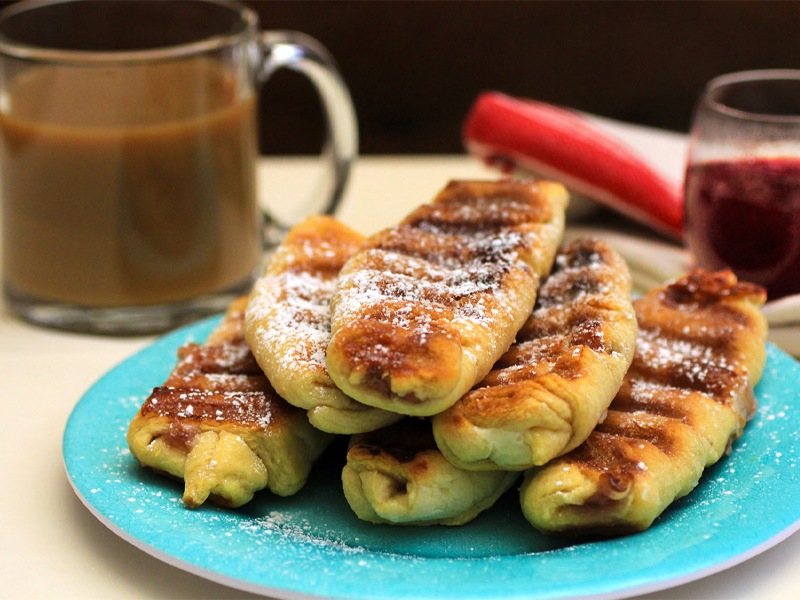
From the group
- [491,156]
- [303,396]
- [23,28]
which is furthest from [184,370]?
[491,156]

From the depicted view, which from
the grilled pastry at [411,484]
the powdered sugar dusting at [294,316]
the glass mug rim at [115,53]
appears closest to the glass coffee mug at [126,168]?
the glass mug rim at [115,53]

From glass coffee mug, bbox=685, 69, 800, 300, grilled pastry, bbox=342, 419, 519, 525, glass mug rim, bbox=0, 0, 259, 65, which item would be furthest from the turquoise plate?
glass mug rim, bbox=0, 0, 259, 65

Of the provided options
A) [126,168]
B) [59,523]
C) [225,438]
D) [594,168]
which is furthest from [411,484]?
[594,168]

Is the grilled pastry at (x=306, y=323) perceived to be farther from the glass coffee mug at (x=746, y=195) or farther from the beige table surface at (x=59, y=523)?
the glass coffee mug at (x=746, y=195)

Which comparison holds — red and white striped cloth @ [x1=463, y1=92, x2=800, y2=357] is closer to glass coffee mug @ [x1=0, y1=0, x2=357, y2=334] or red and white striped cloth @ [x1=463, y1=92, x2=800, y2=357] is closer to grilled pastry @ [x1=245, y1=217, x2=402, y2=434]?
glass coffee mug @ [x1=0, y1=0, x2=357, y2=334]

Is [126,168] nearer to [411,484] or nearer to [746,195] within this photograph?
[411,484]

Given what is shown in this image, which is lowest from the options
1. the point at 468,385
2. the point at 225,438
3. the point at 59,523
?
the point at 59,523
